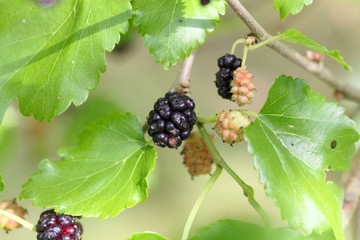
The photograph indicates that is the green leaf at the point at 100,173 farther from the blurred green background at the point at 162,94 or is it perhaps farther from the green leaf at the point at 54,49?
the blurred green background at the point at 162,94

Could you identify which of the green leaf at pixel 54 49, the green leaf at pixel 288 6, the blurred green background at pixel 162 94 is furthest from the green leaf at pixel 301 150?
the blurred green background at pixel 162 94

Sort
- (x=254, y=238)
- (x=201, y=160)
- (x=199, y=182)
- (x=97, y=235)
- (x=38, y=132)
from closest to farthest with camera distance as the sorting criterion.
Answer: (x=254, y=238) < (x=201, y=160) < (x=38, y=132) < (x=97, y=235) < (x=199, y=182)

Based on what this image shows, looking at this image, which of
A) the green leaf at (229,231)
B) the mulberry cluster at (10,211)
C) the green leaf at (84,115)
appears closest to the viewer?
the green leaf at (229,231)

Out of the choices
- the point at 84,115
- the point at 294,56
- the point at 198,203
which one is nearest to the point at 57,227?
the point at 198,203

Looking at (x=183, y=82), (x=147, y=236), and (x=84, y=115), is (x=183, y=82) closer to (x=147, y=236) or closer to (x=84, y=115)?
(x=147, y=236)

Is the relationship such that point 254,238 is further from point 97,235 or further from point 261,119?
point 97,235

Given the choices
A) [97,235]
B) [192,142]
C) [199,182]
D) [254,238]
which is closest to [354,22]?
[199,182]
